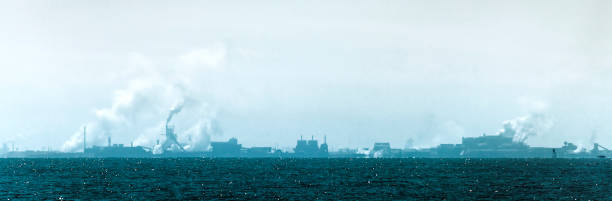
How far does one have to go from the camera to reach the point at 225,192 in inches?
4168

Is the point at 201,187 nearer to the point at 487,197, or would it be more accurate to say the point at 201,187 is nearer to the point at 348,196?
the point at 348,196

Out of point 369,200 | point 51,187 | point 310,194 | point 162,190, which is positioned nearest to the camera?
point 369,200

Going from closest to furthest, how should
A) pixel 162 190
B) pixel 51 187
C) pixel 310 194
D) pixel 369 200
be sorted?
pixel 369 200 → pixel 310 194 → pixel 162 190 → pixel 51 187

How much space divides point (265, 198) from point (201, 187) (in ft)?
83.6

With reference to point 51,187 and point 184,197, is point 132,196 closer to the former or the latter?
point 184,197

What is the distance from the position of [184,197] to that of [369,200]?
24.3 meters

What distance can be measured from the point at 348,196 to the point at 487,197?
18551 millimetres

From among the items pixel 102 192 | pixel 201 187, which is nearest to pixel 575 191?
pixel 201 187

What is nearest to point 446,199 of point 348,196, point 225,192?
point 348,196

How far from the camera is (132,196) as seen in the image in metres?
98.6

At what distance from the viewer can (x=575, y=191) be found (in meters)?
110

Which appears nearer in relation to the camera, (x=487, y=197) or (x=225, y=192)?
(x=487, y=197)

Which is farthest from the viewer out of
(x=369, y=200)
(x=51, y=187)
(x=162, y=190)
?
(x=51, y=187)

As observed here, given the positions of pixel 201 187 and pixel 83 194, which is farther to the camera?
pixel 201 187
